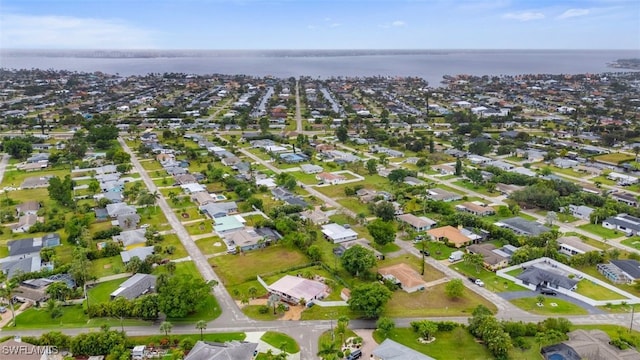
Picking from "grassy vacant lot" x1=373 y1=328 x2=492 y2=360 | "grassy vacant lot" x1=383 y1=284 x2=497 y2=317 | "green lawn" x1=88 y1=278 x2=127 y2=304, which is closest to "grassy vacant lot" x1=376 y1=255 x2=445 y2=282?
"grassy vacant lot" x1=383 y1=284 x2=497 y2=317

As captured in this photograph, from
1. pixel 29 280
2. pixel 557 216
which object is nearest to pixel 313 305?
pixel 29 280

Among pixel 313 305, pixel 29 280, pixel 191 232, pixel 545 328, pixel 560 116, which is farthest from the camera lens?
pixel 560 116

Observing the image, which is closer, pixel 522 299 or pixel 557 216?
pixel 522 299

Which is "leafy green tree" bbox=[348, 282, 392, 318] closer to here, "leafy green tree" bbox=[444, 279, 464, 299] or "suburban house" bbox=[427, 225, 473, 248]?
"leafy green tree" bbox=[444, 279, 464, 299]

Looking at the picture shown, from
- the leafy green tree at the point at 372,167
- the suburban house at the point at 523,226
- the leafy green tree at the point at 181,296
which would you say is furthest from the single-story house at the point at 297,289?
the leafy green tree at the point at 372,167

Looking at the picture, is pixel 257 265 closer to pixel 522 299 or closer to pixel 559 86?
pixel 522 299

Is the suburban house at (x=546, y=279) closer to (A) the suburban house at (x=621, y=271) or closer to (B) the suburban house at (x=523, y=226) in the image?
(A) the suburban house at (x=621, y=271)
